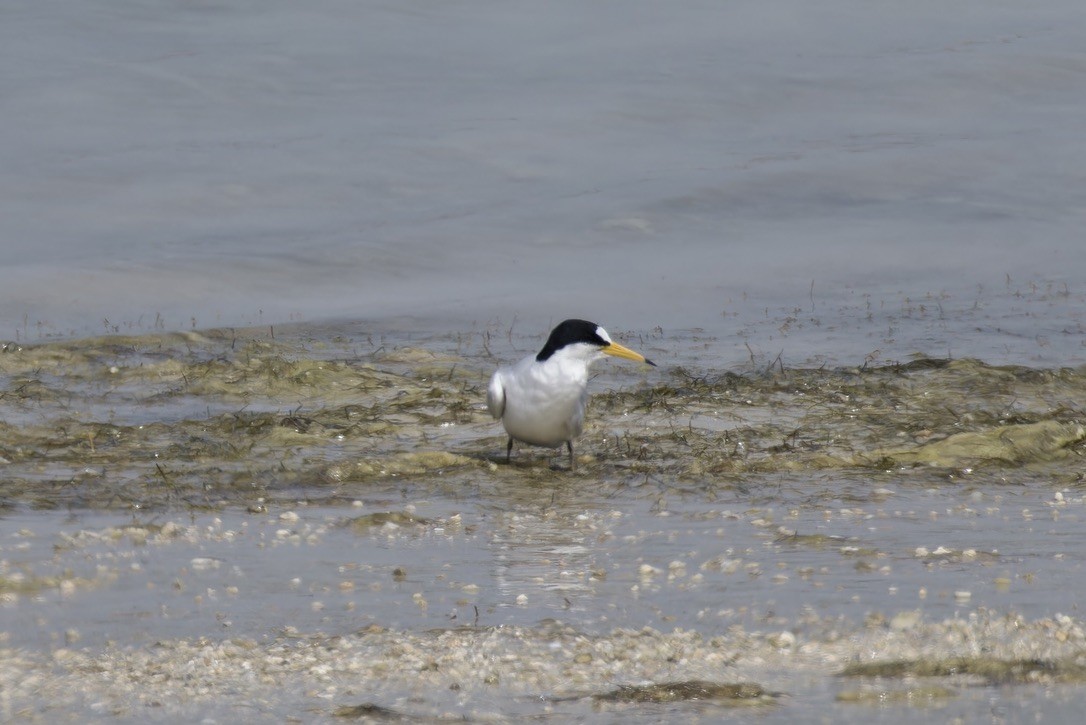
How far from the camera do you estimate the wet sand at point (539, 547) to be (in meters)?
5.55

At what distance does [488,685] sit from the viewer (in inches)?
219

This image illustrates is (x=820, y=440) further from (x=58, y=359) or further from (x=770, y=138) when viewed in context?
(x=770, y=138)

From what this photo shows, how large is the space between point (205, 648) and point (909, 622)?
2.69 metres

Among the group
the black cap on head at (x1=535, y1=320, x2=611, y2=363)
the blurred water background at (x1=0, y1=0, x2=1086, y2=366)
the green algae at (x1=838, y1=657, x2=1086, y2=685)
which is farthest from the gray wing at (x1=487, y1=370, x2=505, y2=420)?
the blurred water background at (x1=0, y1=0, x2=1086, y2=366)

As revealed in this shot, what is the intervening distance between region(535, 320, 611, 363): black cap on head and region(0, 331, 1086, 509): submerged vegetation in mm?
770

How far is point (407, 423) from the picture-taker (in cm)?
1119

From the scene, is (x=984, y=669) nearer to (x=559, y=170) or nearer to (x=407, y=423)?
(x=407, y=423)

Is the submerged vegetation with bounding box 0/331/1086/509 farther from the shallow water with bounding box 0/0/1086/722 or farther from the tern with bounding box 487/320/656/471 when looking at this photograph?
the tern with bounding box 487/320/656/471

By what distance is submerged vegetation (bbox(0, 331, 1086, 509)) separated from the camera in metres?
9.43

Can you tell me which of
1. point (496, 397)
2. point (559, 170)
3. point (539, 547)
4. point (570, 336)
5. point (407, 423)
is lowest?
point (539, 547)

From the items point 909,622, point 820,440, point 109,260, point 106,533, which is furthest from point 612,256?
point 909,622

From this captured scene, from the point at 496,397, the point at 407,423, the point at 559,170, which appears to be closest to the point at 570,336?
the point at 496,397

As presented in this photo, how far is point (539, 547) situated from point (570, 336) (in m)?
2.26

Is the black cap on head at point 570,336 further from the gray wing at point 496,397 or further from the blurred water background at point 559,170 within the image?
the blurred water background at point 559,170
